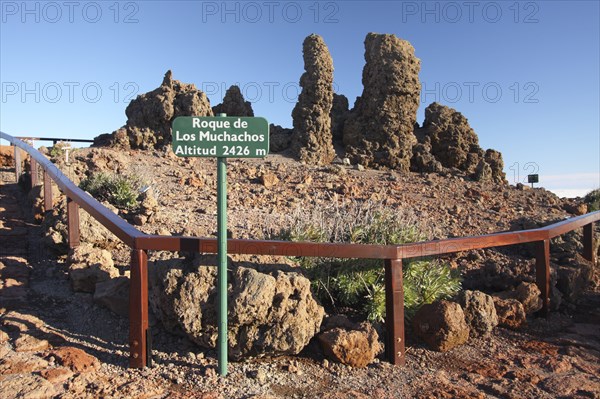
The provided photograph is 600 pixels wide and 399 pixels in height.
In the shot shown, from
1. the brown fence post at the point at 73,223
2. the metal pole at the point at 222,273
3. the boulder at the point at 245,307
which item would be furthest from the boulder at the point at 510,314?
the brown fence post at the point at 73,223

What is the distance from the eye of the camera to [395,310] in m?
3.81

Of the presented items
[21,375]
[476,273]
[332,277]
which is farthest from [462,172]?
[21,375]

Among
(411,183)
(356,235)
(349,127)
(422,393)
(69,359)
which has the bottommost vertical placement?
(422,393)

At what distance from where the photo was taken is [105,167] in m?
11.8

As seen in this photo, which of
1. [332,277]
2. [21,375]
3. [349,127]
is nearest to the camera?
[21,375]

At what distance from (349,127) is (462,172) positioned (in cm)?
485

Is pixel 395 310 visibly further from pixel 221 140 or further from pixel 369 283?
pixel 221 140

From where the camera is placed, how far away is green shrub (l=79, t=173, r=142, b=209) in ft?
27.1

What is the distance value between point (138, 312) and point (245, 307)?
797 mm

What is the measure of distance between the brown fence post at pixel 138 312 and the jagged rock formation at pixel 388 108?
15131 mm

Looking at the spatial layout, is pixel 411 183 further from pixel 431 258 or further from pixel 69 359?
pixel 69 359

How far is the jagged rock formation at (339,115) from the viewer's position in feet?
69.2

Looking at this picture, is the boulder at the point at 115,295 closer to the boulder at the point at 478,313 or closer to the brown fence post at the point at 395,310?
the brown fence post at the point at 395,310

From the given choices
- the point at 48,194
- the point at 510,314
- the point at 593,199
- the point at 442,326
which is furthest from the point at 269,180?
the point at 593,199
